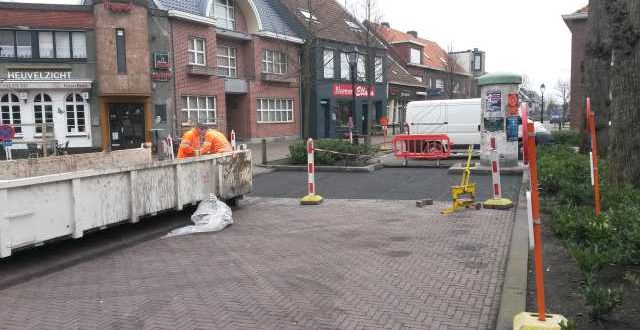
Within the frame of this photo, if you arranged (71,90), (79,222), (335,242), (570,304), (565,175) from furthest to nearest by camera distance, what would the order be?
(71,90) < (565,175) < (335,242) < (79,222) < (570,304)

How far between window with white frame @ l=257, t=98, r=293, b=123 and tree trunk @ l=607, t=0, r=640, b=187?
25.9m

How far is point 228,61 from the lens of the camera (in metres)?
31.3

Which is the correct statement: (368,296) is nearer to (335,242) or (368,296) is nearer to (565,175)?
(335,242)

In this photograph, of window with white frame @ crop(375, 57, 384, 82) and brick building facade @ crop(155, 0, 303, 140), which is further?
window with white frame @ crop(375, 57, 384, 82)

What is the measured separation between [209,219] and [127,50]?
18.3 m

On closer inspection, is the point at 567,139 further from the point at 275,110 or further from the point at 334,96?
the point at 334,96

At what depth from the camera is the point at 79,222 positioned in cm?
693

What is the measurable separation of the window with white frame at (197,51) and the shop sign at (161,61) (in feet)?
5.88

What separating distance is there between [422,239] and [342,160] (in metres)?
9.53

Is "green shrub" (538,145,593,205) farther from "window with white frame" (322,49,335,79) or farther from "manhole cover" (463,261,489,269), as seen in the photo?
"window with white frame" (322,49,335,79)

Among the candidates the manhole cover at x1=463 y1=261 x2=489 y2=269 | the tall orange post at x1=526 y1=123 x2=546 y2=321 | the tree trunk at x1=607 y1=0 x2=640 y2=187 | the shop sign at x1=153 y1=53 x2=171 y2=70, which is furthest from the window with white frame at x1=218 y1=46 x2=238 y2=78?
the tall orange post at x1=526 y1=123 x2=546 y2=321

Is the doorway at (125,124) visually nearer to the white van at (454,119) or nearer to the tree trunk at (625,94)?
the white van at (454,119)

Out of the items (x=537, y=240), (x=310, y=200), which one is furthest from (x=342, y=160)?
(x=537, y=240)

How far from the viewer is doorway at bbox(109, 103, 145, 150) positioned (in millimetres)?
25688
